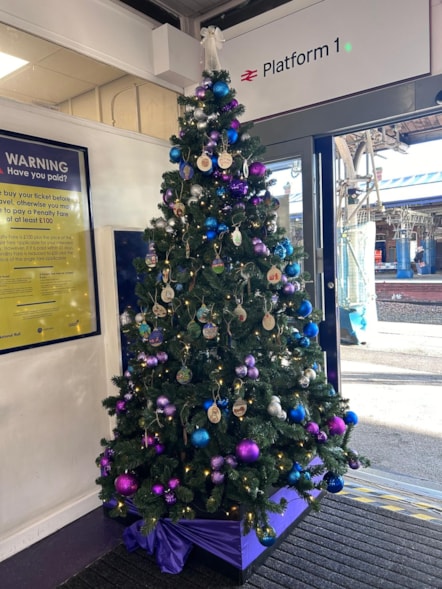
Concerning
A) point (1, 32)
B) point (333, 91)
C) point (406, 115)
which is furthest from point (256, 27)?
point (1, 32)

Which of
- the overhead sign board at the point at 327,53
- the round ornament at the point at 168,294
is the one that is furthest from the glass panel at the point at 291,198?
the round ornament at the point at 168,294

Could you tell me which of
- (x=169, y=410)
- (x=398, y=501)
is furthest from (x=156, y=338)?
(x=398, y=501)

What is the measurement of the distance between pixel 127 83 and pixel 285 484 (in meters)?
2.45

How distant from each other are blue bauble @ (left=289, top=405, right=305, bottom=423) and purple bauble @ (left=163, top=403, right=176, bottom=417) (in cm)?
52

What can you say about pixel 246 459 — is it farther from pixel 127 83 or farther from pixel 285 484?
pixel 127 83

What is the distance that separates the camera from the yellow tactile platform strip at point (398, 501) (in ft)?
7.29

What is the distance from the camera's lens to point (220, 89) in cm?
188

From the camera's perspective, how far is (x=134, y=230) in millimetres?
2469

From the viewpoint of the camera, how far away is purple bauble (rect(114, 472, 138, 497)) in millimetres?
1748

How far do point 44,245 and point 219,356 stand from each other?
1051 millimetres

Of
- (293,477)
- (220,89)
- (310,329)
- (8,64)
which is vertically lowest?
(293,477)

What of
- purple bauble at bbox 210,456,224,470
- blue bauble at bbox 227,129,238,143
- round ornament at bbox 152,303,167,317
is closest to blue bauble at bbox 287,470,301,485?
purple bauble at bbox 210,456,224,470

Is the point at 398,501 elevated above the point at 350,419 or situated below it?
below

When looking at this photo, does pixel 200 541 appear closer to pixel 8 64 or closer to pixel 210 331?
pixel 210 331
